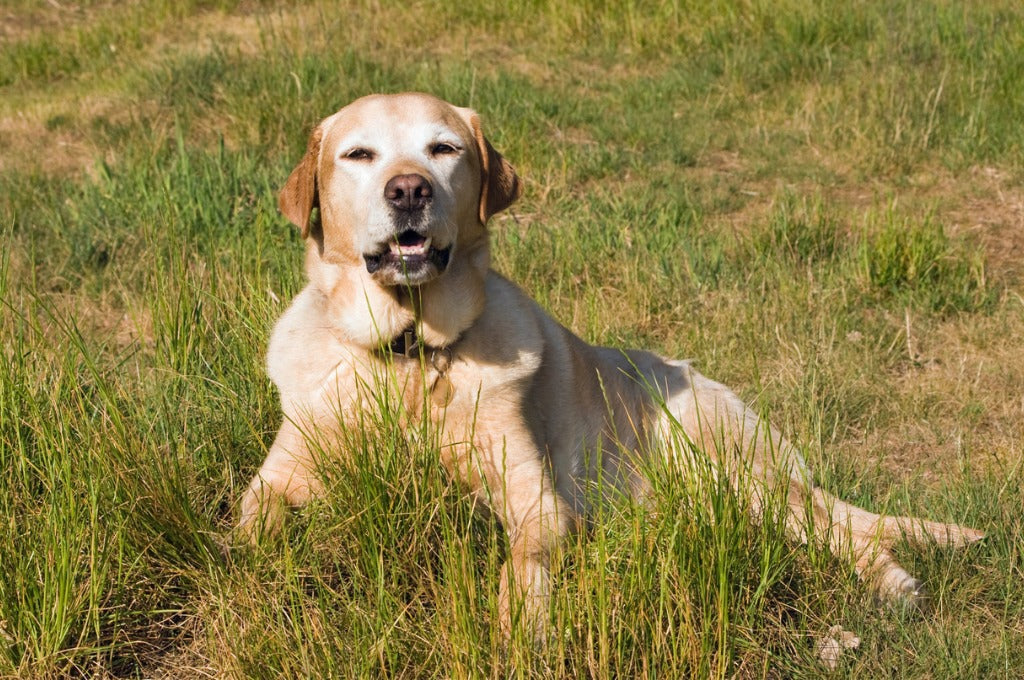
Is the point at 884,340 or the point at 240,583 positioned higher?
the point at 240,583

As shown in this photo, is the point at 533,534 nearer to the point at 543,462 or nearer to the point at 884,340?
the point at 543,462

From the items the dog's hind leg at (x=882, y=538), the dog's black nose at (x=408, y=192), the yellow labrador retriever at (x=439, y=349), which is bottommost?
the dog's hind leg at (x=882, y=538)

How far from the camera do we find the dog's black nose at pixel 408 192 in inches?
118

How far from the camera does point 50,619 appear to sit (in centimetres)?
249

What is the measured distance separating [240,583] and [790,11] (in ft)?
22.4

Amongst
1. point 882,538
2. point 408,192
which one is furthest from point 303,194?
point 882,538

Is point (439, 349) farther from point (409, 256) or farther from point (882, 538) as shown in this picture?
point (882, 538)

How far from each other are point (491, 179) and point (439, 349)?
588 millimetres

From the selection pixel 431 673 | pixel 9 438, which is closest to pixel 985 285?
pixel 431 673

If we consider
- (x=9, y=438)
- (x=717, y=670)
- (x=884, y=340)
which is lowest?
(x=884, y=340)

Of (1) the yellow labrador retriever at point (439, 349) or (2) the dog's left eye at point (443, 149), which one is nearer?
(1) the yellow labrador retriever at point (439, 349)

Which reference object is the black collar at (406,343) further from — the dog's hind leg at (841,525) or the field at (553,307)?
the dog's hind leg at (841,525)

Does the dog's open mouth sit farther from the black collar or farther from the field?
the field

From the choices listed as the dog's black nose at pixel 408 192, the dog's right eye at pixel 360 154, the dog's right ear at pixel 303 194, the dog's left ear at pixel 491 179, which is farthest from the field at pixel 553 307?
the dog's left ear at pixel 491 179
